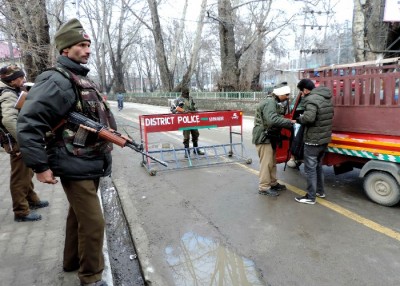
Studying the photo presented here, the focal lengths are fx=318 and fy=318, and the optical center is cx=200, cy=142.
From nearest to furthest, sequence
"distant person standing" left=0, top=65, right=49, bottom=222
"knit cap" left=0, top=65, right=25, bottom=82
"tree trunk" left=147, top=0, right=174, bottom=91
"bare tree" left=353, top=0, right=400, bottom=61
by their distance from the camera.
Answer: "distant person standing" left=0, top=65, right=49, bottom=222, "knit cap" left=0, top=65, right=25, bottom=82, "bare tree" left=353, top=0, right=400, bottom=61, "tree trunk" left=147, top=0, right=174, bottom=91

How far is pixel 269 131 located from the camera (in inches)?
193

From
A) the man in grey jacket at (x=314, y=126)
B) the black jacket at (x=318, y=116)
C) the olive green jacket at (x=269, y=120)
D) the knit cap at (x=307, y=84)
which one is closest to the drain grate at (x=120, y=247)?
the olive green jacket at (x=269, y=120)

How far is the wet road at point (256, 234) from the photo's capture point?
3021mm

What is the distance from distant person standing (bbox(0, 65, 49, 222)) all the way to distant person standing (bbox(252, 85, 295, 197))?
10.9 ft

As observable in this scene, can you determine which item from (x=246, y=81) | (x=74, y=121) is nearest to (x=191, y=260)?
(x=74, y=121)

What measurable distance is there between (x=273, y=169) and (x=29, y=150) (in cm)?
388

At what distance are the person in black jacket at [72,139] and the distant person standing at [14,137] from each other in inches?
68.3

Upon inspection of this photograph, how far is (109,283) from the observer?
288 cm

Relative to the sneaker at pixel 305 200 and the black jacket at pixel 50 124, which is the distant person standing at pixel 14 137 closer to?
the black jacket at pixel 50 124

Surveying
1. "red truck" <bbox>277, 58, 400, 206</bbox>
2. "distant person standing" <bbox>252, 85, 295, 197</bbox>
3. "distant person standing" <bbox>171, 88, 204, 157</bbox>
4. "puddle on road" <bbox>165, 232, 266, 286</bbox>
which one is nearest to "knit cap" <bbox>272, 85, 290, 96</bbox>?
"distant person standing" <bbox>252, 85, 295, 197</bbox>

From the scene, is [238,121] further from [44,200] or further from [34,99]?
[34,99]

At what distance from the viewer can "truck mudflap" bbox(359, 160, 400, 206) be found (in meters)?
4.30

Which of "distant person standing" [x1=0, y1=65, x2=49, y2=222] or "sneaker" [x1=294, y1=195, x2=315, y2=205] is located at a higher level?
"distant person standing" [x1=0, y1=65, x2=49, y2=222]

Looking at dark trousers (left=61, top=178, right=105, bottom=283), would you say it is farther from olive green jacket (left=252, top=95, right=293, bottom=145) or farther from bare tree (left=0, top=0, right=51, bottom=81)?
bare tree (left=0, top=0, right=51, bottom=81)
